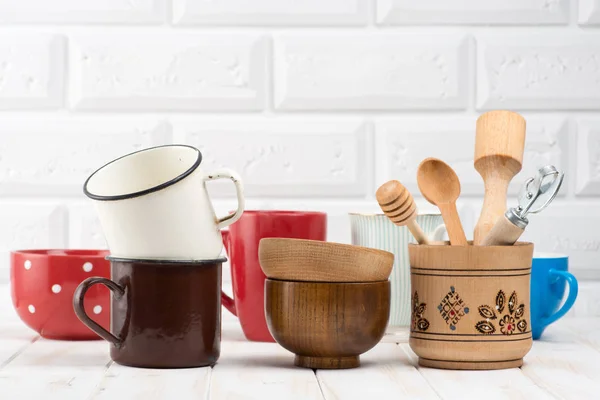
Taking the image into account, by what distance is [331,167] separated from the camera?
1.26 metres

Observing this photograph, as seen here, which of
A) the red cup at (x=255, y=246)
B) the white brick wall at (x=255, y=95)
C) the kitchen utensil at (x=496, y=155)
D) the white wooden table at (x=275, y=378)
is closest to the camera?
the white wooden table at (x=275, y=378)

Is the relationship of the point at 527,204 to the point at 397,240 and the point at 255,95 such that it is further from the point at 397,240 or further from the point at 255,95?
the point at 255,95

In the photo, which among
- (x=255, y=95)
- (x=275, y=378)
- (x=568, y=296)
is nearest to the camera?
(x=275, y=378)

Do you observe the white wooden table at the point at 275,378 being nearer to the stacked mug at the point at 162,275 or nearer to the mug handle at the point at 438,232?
the stacked mug at the point at 162,275

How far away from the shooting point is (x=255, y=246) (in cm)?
95

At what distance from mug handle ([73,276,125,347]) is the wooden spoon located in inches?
12.0

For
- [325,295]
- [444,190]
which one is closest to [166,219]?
[325,295]

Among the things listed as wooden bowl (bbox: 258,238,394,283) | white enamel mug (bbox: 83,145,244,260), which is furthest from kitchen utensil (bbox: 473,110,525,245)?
white enamel mug (bbox: 83,145,244,260)

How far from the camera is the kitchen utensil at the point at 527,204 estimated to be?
0.76 metres

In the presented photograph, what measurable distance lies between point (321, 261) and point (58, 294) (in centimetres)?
35

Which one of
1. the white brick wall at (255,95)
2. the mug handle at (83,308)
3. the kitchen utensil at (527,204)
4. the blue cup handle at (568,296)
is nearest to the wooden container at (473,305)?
the kitchen utensil at (527,204)

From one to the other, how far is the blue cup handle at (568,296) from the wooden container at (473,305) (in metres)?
0.17

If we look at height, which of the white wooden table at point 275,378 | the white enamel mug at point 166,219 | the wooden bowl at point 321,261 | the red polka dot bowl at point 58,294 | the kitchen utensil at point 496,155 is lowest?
the white wooden table at point 275,378

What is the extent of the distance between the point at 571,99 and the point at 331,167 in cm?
37
